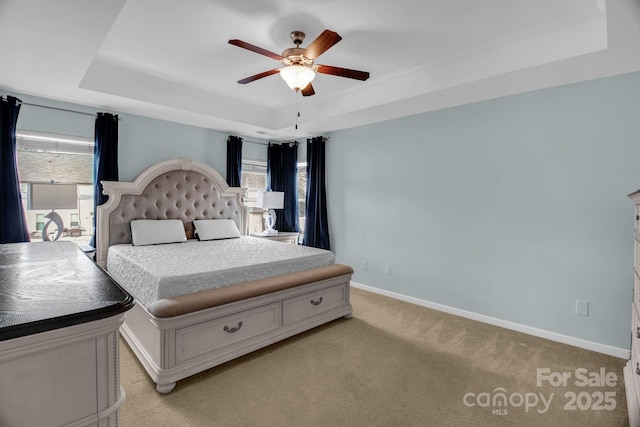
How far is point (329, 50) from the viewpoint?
9.14ft

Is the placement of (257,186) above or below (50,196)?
above

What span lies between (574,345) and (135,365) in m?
3.73

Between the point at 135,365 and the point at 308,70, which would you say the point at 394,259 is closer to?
the point at 308,70

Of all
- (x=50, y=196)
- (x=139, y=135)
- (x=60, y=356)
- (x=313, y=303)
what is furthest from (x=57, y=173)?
(x=60, y=356)

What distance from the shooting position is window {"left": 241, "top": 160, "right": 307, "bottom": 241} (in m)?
5.41

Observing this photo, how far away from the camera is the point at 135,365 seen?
2381 mm

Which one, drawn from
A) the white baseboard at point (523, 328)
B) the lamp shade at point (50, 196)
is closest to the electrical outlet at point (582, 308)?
the white baseboard at point (523, 328)

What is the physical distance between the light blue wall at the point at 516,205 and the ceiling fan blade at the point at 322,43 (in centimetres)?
204

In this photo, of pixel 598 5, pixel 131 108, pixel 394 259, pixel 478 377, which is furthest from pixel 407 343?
pixel 131 108

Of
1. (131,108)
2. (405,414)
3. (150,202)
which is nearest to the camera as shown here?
(405,414)

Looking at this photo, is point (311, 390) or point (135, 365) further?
point (135, 365)

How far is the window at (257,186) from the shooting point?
541 cm

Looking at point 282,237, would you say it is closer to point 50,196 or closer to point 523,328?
point 50,196

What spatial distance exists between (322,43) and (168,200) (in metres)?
3.01
